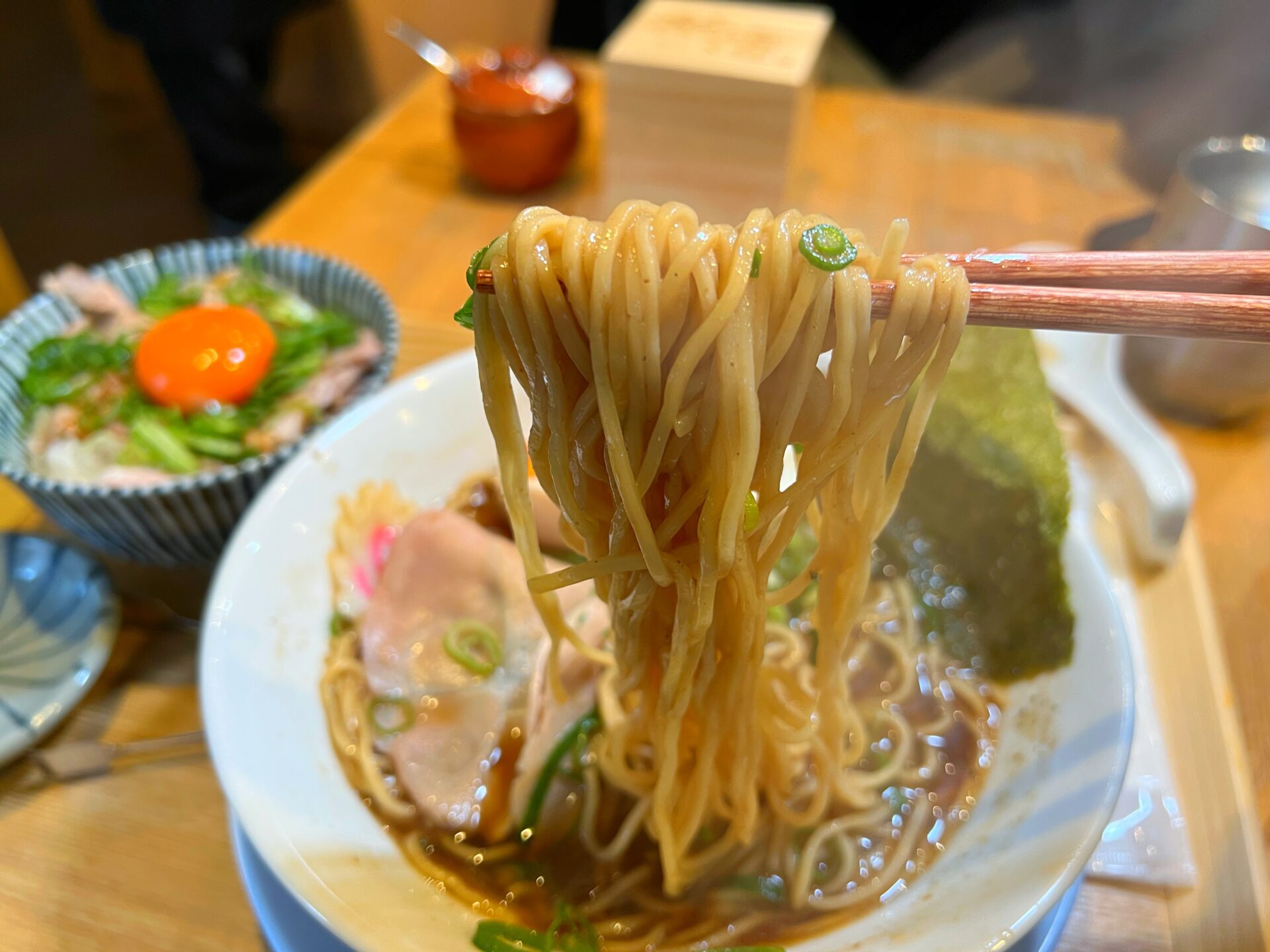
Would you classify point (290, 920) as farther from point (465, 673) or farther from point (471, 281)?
point (471, 281)

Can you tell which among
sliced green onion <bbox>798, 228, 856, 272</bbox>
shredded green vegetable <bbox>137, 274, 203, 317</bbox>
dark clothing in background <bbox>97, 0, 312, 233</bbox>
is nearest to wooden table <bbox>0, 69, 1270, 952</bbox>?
shredded green vegetable <bbox>137, 274, 203, 317</bbox>

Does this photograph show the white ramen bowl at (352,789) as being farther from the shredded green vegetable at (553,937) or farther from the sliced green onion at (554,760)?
the sliced green onion at (554,760)

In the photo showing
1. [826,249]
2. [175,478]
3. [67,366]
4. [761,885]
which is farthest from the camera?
[67,366]

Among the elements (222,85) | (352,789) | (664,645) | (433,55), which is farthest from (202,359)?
(222,85)

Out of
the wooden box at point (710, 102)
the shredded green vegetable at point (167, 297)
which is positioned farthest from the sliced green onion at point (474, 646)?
the wooden box at point (710, 102)

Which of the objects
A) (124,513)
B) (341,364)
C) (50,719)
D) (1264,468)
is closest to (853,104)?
(1264,468)

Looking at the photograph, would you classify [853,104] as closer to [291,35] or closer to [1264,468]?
[1264,468]

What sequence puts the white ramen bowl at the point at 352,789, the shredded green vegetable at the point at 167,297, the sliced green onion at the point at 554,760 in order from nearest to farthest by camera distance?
the white ramen bowl at the point at 352,789, the sliced green onion at the point at 554,760, the shredded green vegetable at the point at 167,297
